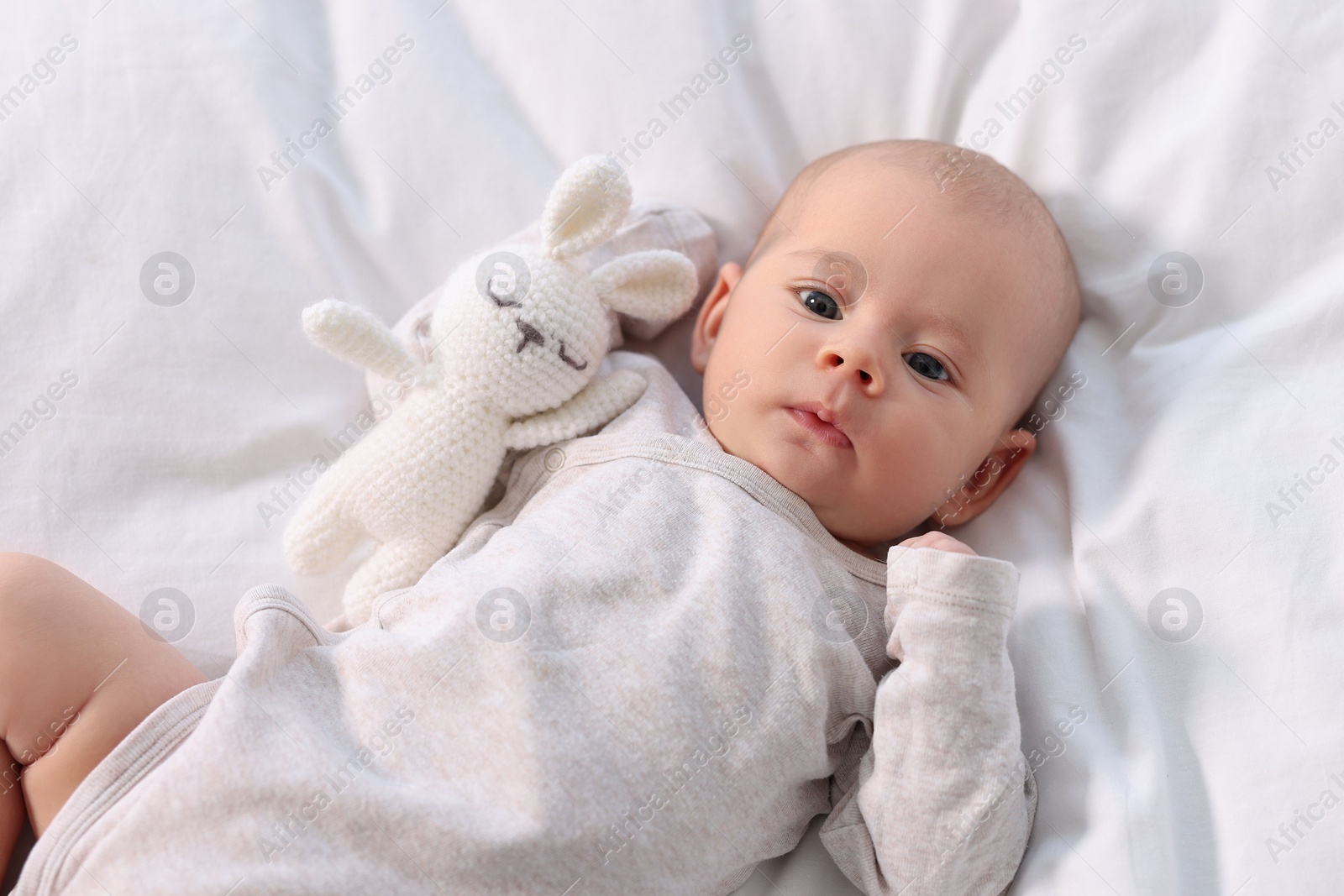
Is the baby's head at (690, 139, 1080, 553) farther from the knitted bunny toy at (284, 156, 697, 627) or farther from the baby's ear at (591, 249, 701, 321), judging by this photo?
the knitted bunny toy at (284, 156, 697, 627)

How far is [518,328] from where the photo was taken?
1488 mm

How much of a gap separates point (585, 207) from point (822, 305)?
1.25ft

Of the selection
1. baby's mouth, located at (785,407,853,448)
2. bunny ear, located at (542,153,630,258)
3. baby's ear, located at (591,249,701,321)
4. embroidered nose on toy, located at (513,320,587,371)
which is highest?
bunny ear, located at (542,153,630,258)

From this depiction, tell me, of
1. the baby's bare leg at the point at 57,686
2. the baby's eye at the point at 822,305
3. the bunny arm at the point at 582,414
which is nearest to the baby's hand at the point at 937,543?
the baby's eye at the point at 822,305

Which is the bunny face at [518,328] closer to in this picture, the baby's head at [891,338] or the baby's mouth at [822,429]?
the baby's head at [891,338]

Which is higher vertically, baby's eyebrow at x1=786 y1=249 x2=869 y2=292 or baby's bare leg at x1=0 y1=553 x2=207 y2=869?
baby's bare leg at x1=0 y1=553 x2=207 y2=869

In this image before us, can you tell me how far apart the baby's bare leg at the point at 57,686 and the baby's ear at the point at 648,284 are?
2.72ft

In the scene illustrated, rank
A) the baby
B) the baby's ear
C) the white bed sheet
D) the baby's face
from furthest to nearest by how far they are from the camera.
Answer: the baby's ear, the baby's face, the white bed sheet, the baby

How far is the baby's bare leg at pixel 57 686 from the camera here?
1284mm

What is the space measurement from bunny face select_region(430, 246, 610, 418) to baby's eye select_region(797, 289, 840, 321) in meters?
0.32

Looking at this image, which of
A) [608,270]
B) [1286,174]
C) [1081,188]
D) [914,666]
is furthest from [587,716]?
[1286,174]

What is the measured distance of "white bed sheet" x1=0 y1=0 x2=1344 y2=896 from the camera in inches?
53.1

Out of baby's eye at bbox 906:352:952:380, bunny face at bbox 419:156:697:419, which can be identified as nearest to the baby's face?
baby's eye at bbox 906:352:952:380

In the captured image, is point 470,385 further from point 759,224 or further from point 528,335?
point 759,224
